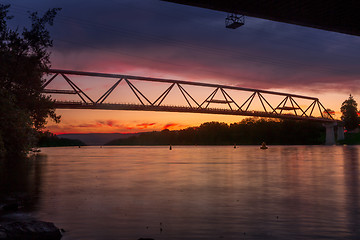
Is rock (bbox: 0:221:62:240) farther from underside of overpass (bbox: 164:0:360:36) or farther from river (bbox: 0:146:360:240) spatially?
underside of overpass (bbox: 164:0:360:36)

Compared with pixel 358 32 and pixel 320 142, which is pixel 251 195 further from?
pixel 320 142

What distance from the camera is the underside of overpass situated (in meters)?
20.2

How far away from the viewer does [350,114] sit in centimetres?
18938

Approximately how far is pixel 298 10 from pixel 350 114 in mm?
181221

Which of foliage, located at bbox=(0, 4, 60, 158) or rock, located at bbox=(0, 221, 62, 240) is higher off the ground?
foliage, located at bbox=(0, 4, 60, 158)

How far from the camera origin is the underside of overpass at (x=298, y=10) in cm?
2017

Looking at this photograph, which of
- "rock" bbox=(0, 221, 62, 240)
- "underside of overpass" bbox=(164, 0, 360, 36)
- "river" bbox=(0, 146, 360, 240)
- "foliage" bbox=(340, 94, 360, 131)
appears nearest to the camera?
"rock" bbox=(0, 221, 62, 240)

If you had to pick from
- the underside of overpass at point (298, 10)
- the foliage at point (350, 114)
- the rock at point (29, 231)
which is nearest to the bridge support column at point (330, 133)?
the foliage at point (350, 114)

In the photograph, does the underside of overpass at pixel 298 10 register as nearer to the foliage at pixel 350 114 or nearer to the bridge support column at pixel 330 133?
the bridge support column at pixel 330 133

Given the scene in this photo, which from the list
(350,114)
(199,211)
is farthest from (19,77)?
(350,114)

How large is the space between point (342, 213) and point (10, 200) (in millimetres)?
11945

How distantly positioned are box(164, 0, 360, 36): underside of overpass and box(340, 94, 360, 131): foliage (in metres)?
175

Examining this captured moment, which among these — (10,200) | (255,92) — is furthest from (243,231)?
(255,92)

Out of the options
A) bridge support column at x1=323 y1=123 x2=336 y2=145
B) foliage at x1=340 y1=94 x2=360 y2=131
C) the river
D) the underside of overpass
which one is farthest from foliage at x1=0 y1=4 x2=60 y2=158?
foliage at x1=340 y1=94 x2=360 y2=131
